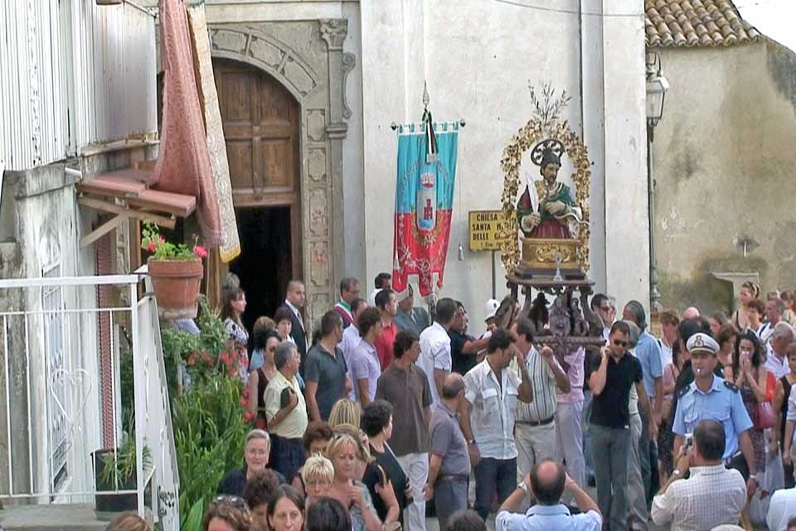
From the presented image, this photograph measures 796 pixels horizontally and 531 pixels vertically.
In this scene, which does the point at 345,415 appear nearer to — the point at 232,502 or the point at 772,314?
the point at 232,502

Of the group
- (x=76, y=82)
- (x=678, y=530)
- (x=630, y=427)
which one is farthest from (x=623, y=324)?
(x=76, y=82)

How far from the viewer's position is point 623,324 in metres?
12.8

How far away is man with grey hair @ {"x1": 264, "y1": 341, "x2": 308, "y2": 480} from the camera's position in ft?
39.7

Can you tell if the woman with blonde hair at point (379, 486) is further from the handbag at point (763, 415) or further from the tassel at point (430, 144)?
the tassel at point (430, 144)

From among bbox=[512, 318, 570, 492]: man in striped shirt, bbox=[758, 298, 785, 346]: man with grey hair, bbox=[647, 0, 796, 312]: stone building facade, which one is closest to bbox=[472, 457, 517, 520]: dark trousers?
bbox=[512, 318, 570, 492]: man in striped shirt

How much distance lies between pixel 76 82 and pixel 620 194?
8.91m

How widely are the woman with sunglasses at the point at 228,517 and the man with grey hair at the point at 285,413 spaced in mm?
4365

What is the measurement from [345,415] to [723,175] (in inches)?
565

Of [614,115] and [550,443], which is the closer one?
[550,443]

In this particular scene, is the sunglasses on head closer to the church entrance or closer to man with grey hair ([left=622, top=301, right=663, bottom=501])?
man with grey hair ([left=622, top=301, right=663, bottom=501])

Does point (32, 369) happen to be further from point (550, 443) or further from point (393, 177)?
point (393, 177)

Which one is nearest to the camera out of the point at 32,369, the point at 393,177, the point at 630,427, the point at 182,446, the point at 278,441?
the point at 32,369

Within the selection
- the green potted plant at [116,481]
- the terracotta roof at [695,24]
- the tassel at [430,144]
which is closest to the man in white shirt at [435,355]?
the tassel at [430,144]

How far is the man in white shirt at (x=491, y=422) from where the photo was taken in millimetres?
12516
